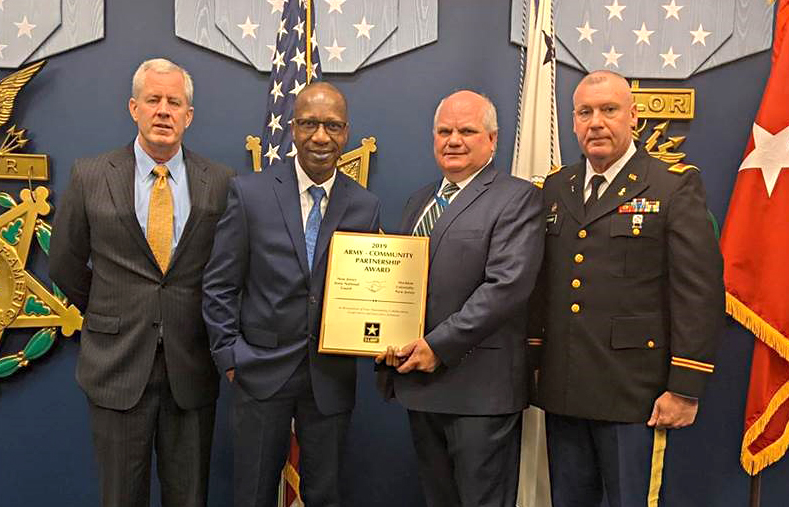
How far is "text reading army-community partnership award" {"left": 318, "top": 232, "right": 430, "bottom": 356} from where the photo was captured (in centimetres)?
199

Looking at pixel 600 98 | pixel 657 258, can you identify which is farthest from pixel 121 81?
pixel 657 258

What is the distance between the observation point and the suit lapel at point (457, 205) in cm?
203

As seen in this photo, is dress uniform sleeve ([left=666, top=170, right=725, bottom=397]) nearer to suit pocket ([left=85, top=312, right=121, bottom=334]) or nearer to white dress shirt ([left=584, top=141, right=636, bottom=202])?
white dress shirt ([left=584, top=141, right=636, bottom=202])

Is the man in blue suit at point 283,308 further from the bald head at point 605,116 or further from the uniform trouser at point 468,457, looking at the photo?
the bald head at point 605,116

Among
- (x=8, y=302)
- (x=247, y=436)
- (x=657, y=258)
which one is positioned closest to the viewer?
(x=657, y=258)

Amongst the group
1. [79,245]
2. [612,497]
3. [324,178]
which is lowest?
[612,497]

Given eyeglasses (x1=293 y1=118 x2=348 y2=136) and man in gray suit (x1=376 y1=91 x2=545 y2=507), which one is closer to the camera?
man in gray suit (x1=376 y1=91 x2=545 y2=507)

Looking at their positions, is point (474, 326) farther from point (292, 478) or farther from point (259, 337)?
point (292, 478)

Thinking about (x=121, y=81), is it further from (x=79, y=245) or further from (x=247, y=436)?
(x=247, y=436)

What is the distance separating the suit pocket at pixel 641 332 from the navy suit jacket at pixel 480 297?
0.29m

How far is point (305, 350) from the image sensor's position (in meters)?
2.03

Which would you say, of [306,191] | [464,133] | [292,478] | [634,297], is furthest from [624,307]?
[292,478]

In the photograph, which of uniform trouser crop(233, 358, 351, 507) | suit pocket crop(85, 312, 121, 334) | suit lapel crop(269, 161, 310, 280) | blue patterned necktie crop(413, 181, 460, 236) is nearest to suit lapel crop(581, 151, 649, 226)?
blue patterned necktie crop(413, 181, 460, 236)

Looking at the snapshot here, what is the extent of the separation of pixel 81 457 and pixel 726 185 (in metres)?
3.13
